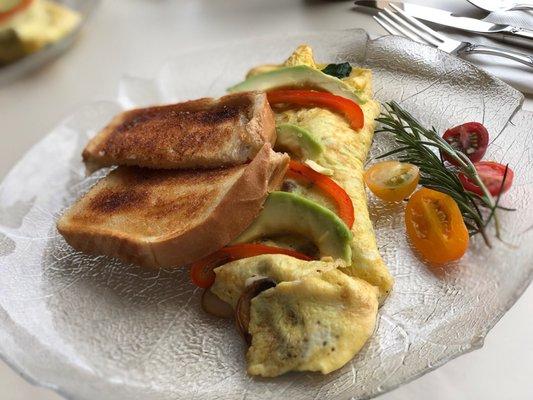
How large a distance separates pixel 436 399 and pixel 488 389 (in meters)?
0.17

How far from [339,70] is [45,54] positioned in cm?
181

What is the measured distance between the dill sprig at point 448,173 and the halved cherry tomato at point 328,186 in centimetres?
34

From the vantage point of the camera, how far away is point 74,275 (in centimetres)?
260

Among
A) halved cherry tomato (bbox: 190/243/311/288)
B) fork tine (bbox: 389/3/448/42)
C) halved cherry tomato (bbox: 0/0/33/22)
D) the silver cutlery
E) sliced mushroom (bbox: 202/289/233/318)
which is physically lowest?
sliced mushroom (bbox: 202/289/233/318)

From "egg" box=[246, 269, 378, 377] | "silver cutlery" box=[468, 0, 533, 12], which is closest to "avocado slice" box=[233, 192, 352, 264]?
"egg" box=[246, 269, 378, 377]

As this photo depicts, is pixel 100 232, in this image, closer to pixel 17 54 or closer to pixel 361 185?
pixel 361 185

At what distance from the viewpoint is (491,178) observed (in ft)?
7.89

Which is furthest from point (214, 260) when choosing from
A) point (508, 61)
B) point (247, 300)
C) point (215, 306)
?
point (508, 61)

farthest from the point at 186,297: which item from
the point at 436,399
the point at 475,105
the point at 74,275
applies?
the point at 475,105

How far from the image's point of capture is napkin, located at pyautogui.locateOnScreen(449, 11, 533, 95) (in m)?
3.25

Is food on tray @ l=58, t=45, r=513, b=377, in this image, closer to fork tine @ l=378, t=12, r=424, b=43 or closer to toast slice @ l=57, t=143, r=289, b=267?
toast slice @ l=57, t=143, r=289, b=267

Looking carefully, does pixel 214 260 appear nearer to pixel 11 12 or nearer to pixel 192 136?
pixel 192 136

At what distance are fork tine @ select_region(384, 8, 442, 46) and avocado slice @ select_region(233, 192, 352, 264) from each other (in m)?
1.59

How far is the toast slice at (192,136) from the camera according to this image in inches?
102
